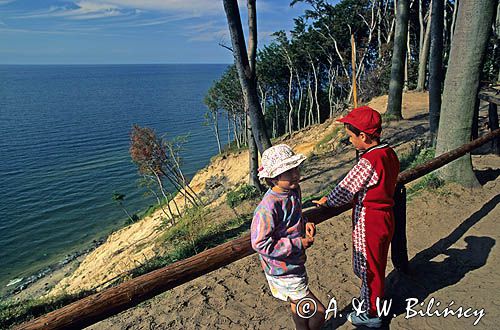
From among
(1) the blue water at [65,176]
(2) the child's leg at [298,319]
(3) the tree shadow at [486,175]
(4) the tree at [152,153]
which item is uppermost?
(2) the child's leg at [298,319]

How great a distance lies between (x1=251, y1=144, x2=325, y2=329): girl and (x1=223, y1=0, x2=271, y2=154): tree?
18.0 ft

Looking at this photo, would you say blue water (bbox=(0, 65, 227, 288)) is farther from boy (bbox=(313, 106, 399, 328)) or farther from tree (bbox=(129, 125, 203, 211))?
boy (bbox=(313, 106, 399, 328))

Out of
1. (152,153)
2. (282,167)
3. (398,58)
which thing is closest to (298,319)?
(282,167)

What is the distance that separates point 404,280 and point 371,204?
166 centimetres

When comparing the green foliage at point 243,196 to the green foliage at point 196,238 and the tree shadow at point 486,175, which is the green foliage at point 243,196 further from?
the tree shadow at point 486,175

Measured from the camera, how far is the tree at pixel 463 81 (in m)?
5.58

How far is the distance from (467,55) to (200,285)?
5087 mm

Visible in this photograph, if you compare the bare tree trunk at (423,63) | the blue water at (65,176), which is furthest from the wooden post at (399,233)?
the bare tree trunk at (423,63)

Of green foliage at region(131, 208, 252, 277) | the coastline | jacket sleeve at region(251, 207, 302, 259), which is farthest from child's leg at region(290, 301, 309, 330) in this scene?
the coastline

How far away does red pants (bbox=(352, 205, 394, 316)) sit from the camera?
287cm

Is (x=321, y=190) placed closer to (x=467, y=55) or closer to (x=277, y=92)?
(x=467, y=55)

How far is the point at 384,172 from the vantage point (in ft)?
8.96

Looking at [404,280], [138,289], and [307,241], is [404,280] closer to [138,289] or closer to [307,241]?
[307,241]

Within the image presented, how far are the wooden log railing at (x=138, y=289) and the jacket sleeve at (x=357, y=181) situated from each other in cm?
21
